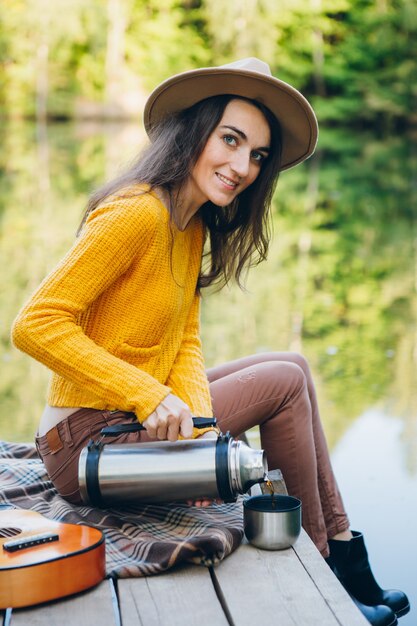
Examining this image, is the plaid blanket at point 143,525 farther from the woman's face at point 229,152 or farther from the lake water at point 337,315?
the woman's face at point 229,152

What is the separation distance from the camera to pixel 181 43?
34219 mm

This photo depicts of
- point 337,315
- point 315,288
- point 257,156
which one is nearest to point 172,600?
point 257,156

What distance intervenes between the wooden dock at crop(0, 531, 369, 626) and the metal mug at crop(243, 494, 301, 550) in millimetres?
41

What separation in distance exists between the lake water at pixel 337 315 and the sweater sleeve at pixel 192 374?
0.59 metres

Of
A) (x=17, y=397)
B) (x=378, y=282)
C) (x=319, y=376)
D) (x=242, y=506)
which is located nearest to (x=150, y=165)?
(x=242, y=506)

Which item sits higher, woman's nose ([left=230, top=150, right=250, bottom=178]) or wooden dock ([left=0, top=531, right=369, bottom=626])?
woman's nose ([left=230, top=150, right=250, bottom=178])

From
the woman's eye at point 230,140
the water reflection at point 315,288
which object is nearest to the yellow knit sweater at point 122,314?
the woman's eye at point 230,140

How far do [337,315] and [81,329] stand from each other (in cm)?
408

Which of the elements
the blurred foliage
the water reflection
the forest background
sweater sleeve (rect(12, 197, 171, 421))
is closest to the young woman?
sweater sleeve (rect(12, 197, 171, 421))

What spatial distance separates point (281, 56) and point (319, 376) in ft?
101

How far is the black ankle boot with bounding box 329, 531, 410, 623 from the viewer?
2.38m

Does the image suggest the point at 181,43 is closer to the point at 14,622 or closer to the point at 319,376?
the point at 319,376

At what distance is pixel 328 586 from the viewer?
1.85 m

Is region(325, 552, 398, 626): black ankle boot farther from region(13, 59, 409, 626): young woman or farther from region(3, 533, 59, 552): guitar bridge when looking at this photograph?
region(3, 533, 59, 552): guitar bridge
